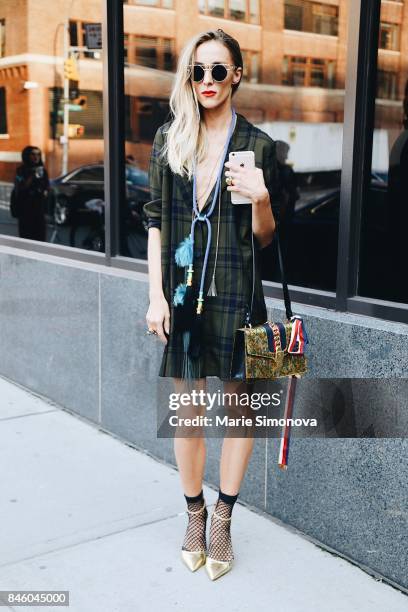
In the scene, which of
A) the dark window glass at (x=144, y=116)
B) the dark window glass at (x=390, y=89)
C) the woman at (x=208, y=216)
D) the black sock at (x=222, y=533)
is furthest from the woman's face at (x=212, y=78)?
the dark window glass at (x=390, y=89)

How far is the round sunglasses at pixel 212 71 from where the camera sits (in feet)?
8.43

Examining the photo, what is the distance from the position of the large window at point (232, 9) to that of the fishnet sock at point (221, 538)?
16.3 ft

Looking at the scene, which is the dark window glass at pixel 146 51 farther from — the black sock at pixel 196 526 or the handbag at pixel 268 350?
the black sock at pixel 196 526

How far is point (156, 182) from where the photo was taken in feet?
9.12

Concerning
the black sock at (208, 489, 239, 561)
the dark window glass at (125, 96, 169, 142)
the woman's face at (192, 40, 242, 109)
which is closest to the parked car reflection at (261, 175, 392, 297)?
the woman's face at (192, 40, 242, 109)

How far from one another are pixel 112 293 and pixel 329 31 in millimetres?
5164

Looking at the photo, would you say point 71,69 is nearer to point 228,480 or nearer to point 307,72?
point 228,480

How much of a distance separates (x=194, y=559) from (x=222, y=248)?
4.12 ft

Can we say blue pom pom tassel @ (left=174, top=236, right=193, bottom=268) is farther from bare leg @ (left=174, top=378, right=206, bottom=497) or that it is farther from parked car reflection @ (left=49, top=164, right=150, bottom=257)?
parked car reflection @ (left=49, top=164, right=150, bottom=257)

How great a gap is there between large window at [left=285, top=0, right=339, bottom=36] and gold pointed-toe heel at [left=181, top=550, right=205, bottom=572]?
20.2ft

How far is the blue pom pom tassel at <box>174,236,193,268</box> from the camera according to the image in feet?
8.85

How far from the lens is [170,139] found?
2.70m

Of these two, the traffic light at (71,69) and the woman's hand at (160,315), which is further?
the traffic light at (71,69)

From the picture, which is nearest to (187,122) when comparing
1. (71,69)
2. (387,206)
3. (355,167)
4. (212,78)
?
(212,78)
